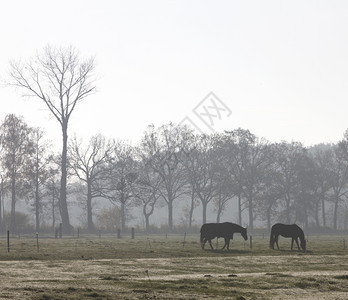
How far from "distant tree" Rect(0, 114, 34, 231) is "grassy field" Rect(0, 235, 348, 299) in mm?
48381

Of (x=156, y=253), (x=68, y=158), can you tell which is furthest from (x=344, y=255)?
(x=68, y=158)

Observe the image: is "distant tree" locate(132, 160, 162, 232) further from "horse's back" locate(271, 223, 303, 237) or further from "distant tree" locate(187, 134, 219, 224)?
"horse's back" locate(271, 223, 303, 237)

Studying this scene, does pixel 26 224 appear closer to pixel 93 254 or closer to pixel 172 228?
pixel 172 228

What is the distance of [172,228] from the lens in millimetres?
93438

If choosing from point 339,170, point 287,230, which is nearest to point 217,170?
point 339,170

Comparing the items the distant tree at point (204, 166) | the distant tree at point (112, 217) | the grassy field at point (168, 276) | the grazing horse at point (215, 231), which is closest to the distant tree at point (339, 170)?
the distant tree at point (204, 166)

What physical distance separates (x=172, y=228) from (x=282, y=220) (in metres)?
19.4

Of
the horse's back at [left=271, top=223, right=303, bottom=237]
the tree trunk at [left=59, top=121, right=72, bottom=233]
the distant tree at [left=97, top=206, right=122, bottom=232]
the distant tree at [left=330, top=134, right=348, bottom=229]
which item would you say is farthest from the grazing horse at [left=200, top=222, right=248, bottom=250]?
the distant tree at [left=97, top=206, right=122, bottom=232]

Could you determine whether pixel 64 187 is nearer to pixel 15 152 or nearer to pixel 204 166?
pixel 15 152

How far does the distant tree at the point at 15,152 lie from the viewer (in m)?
85.7

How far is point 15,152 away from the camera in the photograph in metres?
85.9

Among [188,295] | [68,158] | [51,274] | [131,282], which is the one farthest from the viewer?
[68,158]

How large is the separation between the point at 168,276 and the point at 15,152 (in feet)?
208

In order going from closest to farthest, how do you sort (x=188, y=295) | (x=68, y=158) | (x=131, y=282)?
(x=188, y=295), (x=131, y=282), (x=68, y=158)
